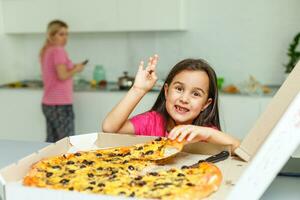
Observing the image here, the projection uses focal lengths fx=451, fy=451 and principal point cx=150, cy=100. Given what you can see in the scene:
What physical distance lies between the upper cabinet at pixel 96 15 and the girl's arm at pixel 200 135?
8.08ft

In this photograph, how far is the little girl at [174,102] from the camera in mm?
1476

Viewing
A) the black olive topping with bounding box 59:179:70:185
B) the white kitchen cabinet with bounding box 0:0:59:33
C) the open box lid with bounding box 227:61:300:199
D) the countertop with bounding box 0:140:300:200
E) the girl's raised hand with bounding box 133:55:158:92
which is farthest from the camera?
the white kitchen cabinet with bounding box 0:0:59:33

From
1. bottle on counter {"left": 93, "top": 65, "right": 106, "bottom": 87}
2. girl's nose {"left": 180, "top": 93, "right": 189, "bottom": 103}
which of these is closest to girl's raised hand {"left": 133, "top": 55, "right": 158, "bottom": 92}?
girl's nose {"left": 180, "top": 93, "right": 189, "bottom": 103}

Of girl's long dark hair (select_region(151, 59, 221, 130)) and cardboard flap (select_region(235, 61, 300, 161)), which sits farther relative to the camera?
girl's long dark hair (select_region(151, 59, 221, 130))

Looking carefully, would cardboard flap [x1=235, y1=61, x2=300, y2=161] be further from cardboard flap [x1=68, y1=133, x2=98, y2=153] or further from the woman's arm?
the woman's arm

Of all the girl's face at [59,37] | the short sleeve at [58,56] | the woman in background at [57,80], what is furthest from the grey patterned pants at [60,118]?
the girl's face at [59,37]

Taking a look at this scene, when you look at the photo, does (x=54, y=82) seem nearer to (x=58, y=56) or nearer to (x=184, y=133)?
(x=58, y=56)

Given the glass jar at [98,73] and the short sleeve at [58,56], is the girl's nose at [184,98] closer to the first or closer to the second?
the short sleeve at [58,56]

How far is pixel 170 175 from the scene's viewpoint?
3.33ft

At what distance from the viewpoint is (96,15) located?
3809mm

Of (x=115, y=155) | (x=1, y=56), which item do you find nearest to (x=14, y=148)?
(x=115, y=155)

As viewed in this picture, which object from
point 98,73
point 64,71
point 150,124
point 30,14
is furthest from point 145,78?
point 30,14

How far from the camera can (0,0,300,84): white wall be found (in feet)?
11.8

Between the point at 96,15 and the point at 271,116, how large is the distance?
295 cm
